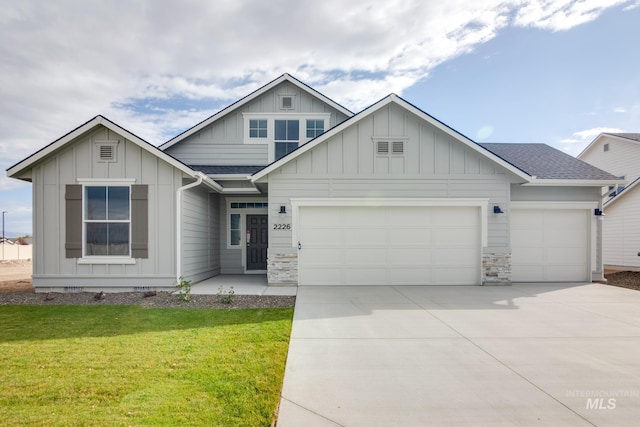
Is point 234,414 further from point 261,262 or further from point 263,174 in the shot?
point 261,262

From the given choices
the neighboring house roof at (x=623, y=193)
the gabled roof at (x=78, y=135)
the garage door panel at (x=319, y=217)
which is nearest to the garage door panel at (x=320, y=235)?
the garage door panel at (x=319, y=217)

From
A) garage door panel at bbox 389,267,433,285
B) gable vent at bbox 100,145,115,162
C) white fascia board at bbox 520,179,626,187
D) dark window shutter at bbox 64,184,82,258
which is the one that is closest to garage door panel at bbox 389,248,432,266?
garage door panel at bbox 389,267,433,285

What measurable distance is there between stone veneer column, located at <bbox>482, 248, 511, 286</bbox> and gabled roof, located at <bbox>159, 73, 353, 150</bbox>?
21.8 ft

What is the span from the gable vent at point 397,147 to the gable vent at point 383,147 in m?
0.17

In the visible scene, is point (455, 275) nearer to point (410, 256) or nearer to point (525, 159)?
point (410, 256)

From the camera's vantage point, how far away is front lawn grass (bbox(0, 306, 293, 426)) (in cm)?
307

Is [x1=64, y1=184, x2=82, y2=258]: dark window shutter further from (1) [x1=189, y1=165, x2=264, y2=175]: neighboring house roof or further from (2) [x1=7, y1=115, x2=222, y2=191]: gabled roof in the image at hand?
(1) [x1=189, y1=165, x2=264, y2=175]: neighboring house roof

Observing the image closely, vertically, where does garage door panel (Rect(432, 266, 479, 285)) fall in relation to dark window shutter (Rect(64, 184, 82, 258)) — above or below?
below

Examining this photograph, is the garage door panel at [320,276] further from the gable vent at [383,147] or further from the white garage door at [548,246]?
the white garage door at [548,246]

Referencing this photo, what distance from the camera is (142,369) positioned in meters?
4.04

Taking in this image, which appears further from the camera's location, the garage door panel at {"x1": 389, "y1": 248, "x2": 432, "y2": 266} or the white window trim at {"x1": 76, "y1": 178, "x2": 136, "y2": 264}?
the garage door panel at {"x1": 389, "y1": 248, "x2": 432, "y2": 266}

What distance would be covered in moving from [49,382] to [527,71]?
48.1 ft

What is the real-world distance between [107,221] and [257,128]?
6085 millimetres

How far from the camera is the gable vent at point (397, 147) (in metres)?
10.1
